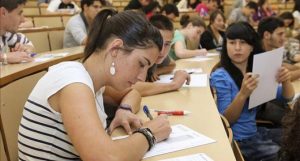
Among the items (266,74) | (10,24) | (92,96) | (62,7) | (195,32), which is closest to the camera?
(92,96)

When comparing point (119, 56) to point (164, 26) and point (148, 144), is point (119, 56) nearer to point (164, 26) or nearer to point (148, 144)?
point (148, 144)

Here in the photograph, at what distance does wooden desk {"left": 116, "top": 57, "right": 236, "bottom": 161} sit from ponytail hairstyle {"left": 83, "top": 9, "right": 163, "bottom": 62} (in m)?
0.33

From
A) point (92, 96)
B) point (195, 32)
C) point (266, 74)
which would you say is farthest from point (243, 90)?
point (195, 32)

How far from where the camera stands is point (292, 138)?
40.6 inches

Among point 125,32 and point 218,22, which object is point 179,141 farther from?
point 218,22

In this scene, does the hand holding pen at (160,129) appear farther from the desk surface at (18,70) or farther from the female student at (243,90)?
the female student at (243,90)

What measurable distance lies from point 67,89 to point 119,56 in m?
0.20

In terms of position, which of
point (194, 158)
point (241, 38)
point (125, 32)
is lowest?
point (194, 158)

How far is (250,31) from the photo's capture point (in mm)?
1966

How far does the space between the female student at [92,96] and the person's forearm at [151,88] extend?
54 cm

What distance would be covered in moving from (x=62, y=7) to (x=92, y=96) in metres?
5.13

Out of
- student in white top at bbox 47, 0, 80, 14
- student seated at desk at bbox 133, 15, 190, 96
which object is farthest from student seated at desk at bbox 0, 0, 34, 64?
student in white top at bbox 47, 0, 80, 14

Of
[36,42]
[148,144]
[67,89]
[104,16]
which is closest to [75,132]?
[67,89]

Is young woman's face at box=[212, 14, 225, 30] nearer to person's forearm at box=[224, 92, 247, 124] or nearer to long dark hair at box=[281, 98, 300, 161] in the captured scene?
person's forearm at box=[224, 92, 247, 124]
